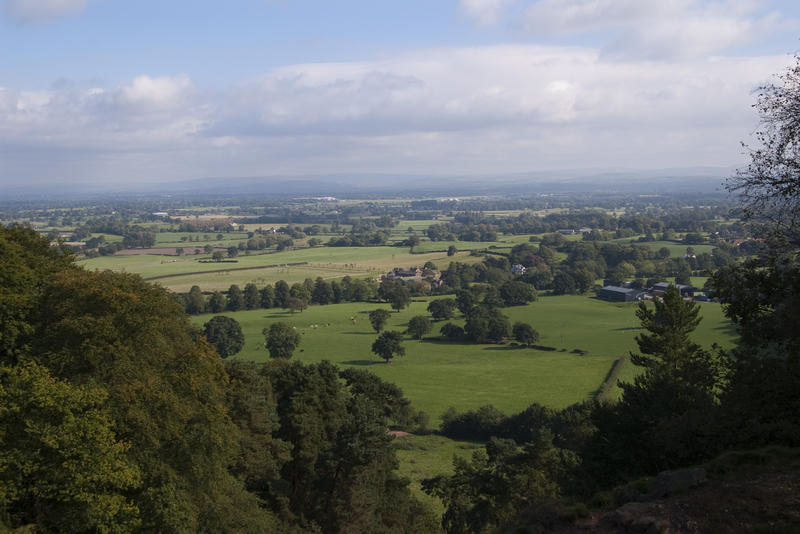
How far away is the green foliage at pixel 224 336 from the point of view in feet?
219

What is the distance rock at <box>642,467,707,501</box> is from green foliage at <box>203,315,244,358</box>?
2280 inches

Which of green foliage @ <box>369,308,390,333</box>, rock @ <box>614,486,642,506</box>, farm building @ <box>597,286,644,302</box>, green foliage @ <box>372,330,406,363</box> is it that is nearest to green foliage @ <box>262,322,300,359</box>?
green foliage @ <box>372,330,406,363</box>

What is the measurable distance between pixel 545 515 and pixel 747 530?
13.6 feet

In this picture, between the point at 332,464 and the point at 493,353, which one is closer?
the point at 332,464

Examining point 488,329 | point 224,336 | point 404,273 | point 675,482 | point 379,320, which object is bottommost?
point 488,329

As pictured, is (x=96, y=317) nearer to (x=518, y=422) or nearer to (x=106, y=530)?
(x=106, y=530)

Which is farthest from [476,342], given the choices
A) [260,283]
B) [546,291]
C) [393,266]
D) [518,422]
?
[393,266]

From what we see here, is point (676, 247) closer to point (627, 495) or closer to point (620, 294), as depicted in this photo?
point (620, 294)

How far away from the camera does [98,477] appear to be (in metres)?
14.4

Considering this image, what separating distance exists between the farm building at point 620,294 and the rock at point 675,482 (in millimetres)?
84444

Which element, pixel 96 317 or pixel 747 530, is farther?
pixel 96 317

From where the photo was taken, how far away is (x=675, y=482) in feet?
42.6

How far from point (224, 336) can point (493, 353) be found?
3093 centimetres

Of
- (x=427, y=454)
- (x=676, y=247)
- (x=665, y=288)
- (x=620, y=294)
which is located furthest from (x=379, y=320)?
(x=676, y=247)
